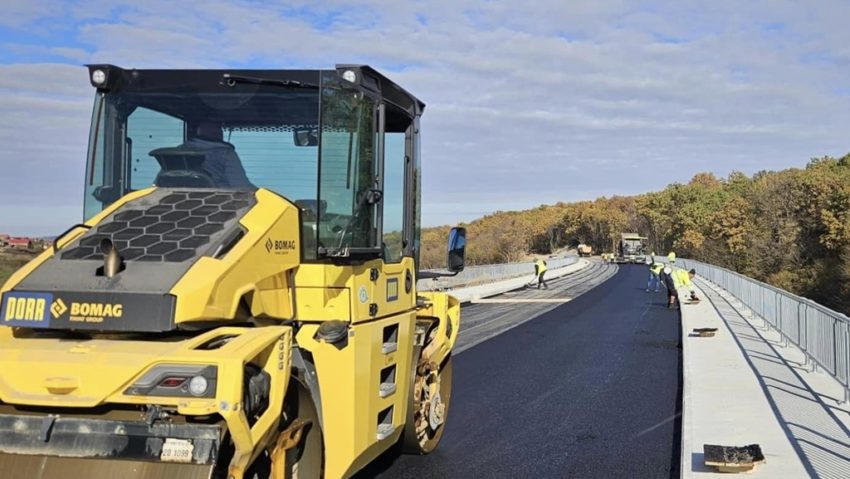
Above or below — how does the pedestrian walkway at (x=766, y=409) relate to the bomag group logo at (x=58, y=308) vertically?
below

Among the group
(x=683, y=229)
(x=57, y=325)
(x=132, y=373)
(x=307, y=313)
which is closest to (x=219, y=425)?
(x=132, y=373)

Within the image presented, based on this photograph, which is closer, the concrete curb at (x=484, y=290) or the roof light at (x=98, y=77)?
the roof light at (x=98, y=77)

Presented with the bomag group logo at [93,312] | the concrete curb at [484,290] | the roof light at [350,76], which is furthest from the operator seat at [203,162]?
the concrete curb at [484,290]

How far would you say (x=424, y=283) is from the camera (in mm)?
27562

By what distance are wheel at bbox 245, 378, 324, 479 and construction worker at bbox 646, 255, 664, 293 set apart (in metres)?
28.3

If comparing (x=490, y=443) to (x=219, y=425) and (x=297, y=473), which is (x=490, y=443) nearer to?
(x=297, y=473)

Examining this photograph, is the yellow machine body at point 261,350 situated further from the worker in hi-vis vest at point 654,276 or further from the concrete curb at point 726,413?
the worker in hi-vis vest at point 654,276

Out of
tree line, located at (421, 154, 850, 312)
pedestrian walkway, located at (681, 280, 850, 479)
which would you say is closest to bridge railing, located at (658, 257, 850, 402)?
pedestrian walkway, located at (681, 280, 850, 479)

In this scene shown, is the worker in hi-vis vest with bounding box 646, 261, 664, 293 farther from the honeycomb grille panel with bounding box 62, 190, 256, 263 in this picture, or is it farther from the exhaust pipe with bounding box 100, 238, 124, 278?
the exhaust pipe with bounding box 100, 238, 124, 278

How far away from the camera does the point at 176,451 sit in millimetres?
3295

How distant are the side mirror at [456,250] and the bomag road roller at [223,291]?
33.8 inches

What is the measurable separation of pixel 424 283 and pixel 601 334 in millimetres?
11036

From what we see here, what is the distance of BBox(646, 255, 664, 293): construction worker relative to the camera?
31188 millimetres

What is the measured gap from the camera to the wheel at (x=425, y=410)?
640cm
